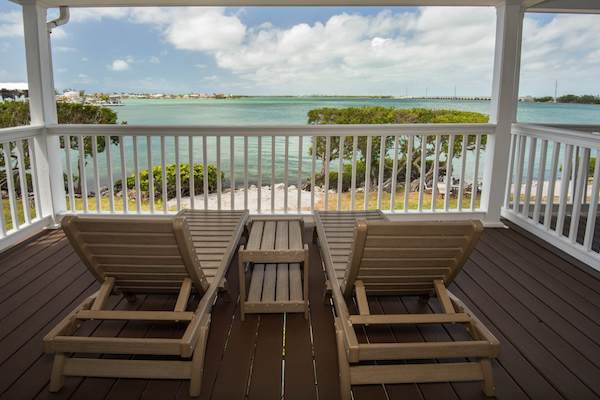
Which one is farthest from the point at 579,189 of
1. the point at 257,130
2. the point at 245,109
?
the point at 245,109

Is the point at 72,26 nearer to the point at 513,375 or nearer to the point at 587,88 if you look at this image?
the point at 587,88

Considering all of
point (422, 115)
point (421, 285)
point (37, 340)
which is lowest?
point (37, 340)

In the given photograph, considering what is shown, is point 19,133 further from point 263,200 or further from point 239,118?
point 239,118

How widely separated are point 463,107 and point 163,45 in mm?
12704

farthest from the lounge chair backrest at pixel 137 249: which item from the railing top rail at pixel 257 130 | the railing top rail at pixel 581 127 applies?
the railing top rail at pixel 581 127

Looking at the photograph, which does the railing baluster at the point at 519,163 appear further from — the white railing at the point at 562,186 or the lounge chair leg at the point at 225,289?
the lounge chair leg at the point at 225,289

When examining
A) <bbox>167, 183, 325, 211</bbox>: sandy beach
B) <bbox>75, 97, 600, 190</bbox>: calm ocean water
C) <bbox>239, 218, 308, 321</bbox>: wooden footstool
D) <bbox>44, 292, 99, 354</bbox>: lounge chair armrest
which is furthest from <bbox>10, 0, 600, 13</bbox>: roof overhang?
<bbox>75, 97, 600, 190</bbox>: calm ocean water

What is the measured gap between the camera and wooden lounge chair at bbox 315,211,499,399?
6.12 feet

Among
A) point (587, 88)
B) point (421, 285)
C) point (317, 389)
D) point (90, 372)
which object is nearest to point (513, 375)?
point (421, 285)

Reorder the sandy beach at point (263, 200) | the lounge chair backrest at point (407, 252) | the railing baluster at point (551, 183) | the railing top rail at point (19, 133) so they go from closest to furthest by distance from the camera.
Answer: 1. the lounge chair backrest at point (407, 252)
2. the railing top rail at point (19, 133)
3. the railing baluster at point (551, 183)
4. the sandy beach at point (263, 200)

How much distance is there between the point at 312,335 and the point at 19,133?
3410mm

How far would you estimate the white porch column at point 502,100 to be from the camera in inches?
169

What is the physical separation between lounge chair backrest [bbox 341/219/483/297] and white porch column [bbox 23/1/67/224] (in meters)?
3.66

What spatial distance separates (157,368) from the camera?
191 centimetres
